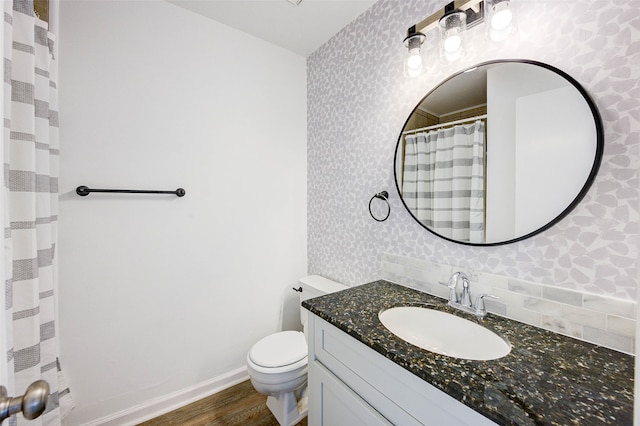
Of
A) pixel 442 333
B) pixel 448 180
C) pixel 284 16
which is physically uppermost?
pixel 284 16

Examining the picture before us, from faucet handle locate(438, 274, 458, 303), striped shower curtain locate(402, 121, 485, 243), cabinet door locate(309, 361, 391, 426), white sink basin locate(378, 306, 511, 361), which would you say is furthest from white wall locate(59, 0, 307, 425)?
faucet handle locate(438, 274, 458, 303)

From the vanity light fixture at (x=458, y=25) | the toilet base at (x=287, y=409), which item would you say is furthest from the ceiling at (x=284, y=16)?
the toilet base at (x=287, y=409)

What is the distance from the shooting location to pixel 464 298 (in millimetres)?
1130

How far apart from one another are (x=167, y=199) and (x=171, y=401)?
123cm

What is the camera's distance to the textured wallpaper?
828 mm

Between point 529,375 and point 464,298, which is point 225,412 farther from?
point 529,375

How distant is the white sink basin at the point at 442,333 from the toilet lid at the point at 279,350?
0.64 m

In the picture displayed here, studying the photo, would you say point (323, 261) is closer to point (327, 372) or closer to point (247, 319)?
point (247, 319)

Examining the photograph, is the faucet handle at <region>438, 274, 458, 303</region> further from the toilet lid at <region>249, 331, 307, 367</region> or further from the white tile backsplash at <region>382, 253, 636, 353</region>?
the toilet lid at <region>249, 331, 307, 367</region>

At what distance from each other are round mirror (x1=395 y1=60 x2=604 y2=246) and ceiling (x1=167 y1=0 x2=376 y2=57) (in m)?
0.85

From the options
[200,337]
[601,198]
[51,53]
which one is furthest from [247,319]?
[601,198]

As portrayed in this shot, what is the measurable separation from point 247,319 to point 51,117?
60.1 inches

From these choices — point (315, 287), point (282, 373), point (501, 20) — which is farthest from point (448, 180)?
point (282, 373)

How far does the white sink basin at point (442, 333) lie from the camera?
977mm
